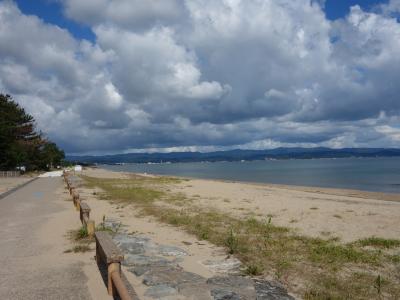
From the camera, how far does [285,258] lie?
8.24 m

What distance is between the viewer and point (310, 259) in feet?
27.0

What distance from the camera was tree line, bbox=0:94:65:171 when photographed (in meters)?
46.7

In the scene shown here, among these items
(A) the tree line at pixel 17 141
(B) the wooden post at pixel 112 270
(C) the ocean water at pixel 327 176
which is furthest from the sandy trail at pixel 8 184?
(C) the ocean water at pixel 327 176

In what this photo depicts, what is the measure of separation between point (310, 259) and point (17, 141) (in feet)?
174

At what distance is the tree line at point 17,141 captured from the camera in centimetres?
4672

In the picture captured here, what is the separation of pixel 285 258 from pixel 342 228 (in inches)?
184

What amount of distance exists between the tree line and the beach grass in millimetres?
39624

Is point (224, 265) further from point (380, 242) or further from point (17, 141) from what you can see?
point (17, 141)

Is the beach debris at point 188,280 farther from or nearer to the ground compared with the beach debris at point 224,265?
farther from the ground

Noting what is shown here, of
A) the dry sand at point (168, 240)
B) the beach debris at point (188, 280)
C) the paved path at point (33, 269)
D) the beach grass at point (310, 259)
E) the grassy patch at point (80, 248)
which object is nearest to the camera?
the beach debris at point (188, 280)

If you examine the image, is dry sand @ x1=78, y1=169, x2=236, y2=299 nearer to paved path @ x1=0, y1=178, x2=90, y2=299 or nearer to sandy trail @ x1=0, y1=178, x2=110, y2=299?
sandy trail @ x1=0, y1=178, x2=110, y2=299

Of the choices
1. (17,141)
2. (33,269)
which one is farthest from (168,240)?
(17,141)

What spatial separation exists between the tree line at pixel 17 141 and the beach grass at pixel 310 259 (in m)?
39.6

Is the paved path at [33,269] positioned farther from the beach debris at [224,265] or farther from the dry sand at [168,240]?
the beach debris at [224,265]
